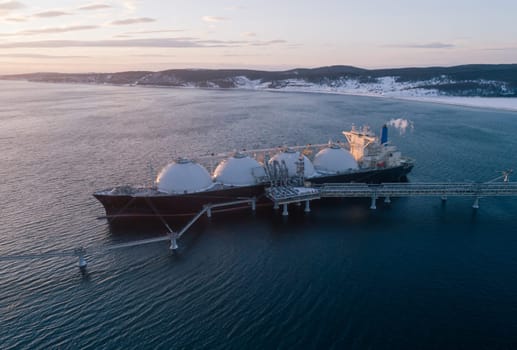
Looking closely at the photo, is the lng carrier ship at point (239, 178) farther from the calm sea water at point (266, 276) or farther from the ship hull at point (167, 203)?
the calm sea water at point (266, 276)

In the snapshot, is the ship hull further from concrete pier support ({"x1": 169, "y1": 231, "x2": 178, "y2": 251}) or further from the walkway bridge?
concrete pier support ({"x1": 169, "y1": 231, "x2": 178, "y2": 251})

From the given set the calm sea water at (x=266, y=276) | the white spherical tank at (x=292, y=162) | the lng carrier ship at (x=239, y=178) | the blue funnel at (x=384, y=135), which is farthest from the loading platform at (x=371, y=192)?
the blue funnel at (x=384, y=135)

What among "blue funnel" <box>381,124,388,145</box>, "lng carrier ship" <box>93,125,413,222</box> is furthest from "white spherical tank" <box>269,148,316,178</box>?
"blue funnel" <box>381,124,388,145</box>

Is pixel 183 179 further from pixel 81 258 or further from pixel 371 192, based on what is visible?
pixel 371 192

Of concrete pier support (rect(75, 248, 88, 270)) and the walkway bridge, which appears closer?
concrete pier support (rect(75, 248, 88, 270))

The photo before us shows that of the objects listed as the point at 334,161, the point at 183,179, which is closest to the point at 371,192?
the point at 334,161

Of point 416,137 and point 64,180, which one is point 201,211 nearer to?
point 64,180
